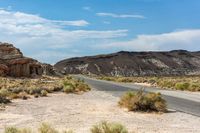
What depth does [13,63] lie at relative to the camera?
8394 centimetres

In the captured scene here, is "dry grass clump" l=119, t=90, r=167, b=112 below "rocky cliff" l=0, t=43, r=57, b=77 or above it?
below

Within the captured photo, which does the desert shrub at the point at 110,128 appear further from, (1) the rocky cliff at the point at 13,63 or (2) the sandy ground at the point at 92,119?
(1) the rocky cliff at the point at 13,63

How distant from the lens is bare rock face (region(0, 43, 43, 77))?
82794mm

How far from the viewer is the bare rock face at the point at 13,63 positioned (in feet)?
272

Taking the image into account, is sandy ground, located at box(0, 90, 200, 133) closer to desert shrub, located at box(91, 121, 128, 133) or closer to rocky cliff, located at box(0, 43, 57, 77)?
desert shrub, located at box(91, 121, 128, 133)

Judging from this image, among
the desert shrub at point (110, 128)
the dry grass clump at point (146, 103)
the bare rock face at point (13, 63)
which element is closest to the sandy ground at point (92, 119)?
the dry grass clump at point (146, 103)

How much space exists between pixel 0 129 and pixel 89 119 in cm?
475

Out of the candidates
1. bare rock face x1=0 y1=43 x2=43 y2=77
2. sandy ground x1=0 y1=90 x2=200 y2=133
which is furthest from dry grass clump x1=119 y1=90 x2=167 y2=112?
bare rock face x1=0 y1=43 x2=43 y2=77

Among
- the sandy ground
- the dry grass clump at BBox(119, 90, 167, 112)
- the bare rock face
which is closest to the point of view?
the sandy ground

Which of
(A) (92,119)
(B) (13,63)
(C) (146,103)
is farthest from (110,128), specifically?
(B) (13,63)

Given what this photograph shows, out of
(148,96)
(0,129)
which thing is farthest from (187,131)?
(148,96)

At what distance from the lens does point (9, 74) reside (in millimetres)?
83125

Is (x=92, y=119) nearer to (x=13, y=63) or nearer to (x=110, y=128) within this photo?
(x=110, y=128)

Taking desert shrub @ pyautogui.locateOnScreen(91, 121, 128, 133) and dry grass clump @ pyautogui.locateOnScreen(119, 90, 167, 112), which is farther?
dry grass clump @ pyautogui.locateOnScreen(119, 90, 167, 112)
